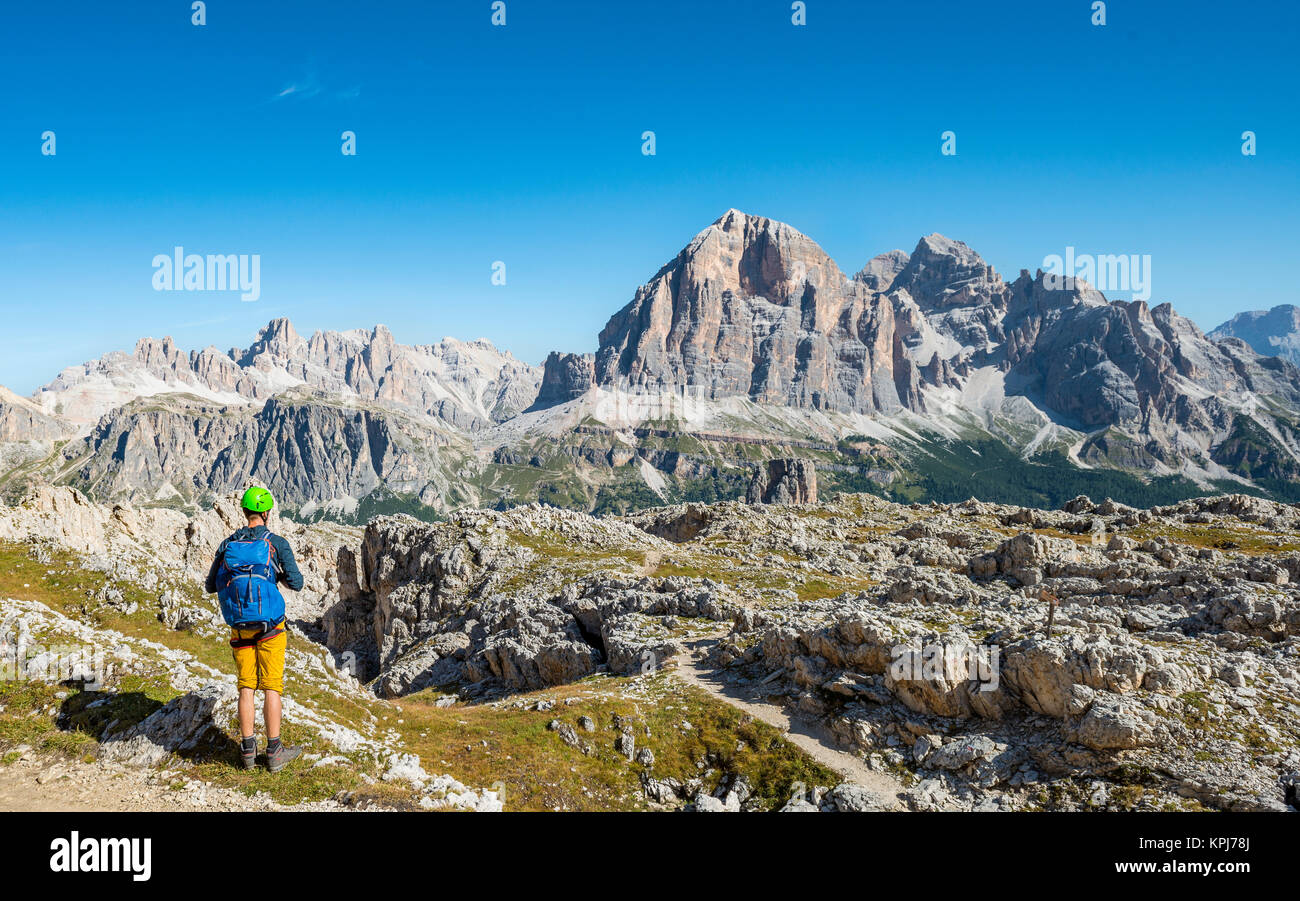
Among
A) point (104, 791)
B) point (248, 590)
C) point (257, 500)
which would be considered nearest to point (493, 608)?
point (104, 791)

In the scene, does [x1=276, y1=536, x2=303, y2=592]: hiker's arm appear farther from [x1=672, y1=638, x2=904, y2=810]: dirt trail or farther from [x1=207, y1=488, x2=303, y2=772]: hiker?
[x1=672, y1=638, x2=904, y2=810]: dirt trail

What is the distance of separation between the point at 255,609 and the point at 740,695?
26.6m

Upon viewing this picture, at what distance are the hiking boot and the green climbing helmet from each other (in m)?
5.88

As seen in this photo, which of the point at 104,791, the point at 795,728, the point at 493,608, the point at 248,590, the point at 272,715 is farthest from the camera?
the point at 493,608

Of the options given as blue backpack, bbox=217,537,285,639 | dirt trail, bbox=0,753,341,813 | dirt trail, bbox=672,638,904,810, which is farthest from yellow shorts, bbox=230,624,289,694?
dirt trail, bbox=672,638,904,810

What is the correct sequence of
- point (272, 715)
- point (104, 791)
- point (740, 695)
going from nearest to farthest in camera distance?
point (104, 791), point (272, 715), point (740, 695)

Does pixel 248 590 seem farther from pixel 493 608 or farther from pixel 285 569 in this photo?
pixel 493 608

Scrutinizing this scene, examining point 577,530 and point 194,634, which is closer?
point 194,634

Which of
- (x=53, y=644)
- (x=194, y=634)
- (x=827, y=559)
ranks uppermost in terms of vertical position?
(x=53, y=644)

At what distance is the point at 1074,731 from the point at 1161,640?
16911 millimetres

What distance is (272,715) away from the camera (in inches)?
653

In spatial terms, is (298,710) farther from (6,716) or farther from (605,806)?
(605,806)
